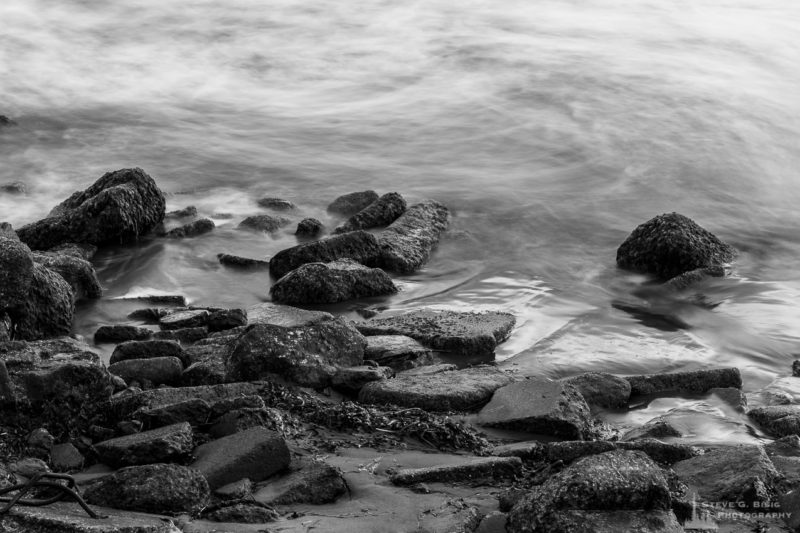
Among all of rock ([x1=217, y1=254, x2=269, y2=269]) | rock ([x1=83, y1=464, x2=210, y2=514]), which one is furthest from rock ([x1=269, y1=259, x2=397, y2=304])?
rock ([x1=83, y1=464, x2=210, y2=514])

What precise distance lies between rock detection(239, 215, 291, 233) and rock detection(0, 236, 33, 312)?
334 cm

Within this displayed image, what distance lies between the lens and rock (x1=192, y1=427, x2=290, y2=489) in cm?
403

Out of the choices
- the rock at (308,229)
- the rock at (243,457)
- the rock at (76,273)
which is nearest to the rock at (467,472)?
the rock at (243,457)

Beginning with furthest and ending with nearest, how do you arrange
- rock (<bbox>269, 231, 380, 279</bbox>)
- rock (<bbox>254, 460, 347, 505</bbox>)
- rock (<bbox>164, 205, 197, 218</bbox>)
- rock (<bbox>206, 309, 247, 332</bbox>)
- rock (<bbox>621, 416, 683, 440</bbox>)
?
rock (<bbox>164, 205, 197, 218</bbox>)
rock (<bbox>269, 231, 380, 279</bbox>)
rock (<bbox>206, 309, 247, 332</bbox>)
rock (<bbox>621, 416, 683, 440</bbox>)
rock (<bbox>254, 460, 347, 505</bbox>)

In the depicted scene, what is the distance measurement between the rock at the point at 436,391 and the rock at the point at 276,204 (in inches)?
193

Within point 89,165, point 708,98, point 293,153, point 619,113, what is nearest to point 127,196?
point 89,165

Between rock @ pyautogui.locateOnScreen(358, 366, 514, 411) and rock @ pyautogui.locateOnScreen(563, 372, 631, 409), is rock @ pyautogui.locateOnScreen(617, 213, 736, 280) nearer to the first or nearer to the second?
rock @ pyautogui.locateOnScreen(563, 372, 631, 409)

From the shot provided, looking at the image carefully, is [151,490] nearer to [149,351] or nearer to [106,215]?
[149,351]

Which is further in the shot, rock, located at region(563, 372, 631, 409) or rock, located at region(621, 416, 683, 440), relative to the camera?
rock, located at region(563, 372, 631, 409)

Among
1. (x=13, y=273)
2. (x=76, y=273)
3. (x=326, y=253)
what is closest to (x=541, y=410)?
(x=13, y=273)

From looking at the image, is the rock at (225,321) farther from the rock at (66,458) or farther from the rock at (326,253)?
the rock at (66,458)

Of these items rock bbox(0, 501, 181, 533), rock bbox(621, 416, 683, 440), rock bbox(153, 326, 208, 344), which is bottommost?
rock bbox(621, 416, 683, 440)

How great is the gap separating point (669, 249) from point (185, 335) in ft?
13.9

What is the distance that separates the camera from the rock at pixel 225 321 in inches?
258
